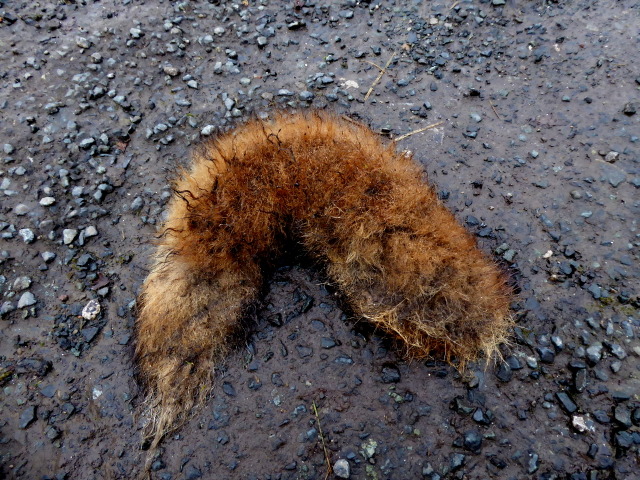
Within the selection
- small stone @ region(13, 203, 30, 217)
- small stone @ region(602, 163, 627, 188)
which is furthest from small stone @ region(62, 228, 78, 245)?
small stone @ region(602, 163, 627, 188)

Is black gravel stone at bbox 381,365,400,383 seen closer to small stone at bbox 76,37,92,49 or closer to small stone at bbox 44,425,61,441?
small stone at bbox 44,425,61,441

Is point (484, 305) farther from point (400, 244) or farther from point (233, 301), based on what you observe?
point (233, 301)

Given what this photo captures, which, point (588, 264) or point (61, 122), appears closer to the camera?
point (588, 264)

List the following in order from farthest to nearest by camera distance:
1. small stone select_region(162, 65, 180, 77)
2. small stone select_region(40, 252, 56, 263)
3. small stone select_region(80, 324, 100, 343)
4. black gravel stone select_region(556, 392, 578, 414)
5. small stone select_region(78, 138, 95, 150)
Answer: small stone select_region(162, 65, 180, 77) < small stone select_region(78, 138, 95, 150) < small stone select_region(40, 252, 56, 263) < small stone select_region(80, 324, 100, 343) < black gravel stone select_region(556, 392, 578, 414)

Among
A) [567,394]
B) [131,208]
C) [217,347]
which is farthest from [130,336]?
[567,394]

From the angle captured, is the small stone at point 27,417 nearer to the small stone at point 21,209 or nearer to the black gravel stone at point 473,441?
the small stone at point 21,209

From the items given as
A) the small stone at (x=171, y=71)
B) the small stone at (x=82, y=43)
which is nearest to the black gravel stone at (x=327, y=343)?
the small stone at (x=171, y=71)

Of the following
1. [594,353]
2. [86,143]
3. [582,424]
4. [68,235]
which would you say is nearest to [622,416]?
[582,424]
